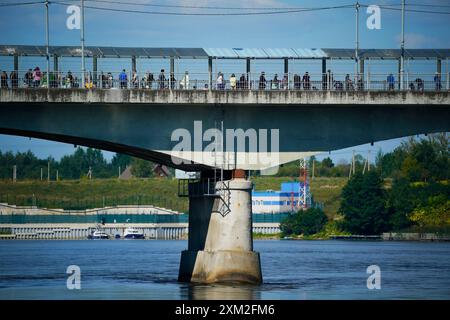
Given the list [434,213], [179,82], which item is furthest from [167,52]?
[434,213]

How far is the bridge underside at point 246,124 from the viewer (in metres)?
72.1

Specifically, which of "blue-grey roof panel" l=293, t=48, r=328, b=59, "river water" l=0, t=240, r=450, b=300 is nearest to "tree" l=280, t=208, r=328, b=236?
"river water" l=0, t=240, r=450, b=300

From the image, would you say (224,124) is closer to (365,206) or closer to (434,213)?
(434,213)

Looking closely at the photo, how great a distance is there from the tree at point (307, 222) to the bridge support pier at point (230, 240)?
114374mm

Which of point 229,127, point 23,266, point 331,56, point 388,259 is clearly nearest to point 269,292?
point 229,127

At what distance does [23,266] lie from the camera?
105 metres

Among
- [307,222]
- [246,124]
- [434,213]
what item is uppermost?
[246,124]

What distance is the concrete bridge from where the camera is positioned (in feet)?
234

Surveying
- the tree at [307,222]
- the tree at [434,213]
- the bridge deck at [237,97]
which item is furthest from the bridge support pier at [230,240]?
the tree at [307,222]

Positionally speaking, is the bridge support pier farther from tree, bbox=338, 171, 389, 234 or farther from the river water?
tree, bbox=338, 171, 389, 234

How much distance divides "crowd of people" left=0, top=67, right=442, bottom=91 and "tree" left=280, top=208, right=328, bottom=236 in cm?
11361

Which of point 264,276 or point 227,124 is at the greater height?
point 227,124

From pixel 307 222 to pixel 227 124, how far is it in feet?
384

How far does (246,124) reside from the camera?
73875mm
